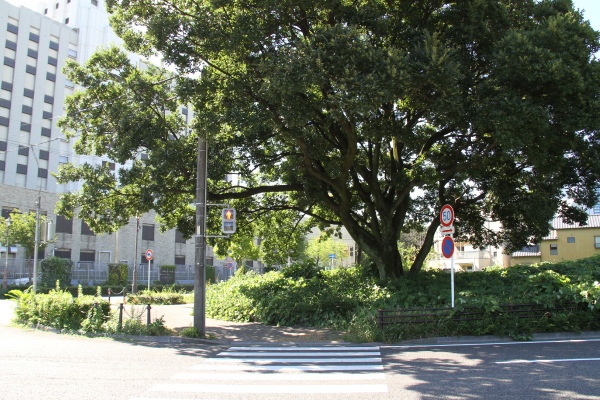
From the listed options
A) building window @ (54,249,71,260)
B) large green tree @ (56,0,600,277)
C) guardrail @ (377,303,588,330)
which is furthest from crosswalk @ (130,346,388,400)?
building window @ (54,249,71,260)

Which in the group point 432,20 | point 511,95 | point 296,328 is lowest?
point 296,328

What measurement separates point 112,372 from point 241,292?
31.3 ft

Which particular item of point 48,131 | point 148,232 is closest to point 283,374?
point 148,232

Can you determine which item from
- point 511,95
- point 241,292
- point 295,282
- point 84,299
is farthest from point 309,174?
point 84,299

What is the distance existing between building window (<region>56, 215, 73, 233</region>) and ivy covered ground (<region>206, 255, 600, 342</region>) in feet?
104

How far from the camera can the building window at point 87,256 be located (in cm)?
4597

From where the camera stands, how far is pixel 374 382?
7.13 metres

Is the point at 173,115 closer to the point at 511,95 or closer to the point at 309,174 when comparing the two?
the point at 309,174

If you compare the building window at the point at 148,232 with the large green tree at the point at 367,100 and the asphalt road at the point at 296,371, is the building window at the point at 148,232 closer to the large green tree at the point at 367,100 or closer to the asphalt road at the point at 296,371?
the large green tree at the point at 367,100

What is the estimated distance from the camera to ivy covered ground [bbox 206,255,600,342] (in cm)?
1113

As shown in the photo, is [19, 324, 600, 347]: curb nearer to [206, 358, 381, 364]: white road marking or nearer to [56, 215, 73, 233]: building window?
[206, 358, 381, 364]: white road marking

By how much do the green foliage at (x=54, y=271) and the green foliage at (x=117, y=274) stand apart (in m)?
5.11

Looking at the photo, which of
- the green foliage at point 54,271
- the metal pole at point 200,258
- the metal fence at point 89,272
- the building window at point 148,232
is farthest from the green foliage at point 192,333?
the building window at point 148,232

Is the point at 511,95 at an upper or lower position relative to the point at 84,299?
upper
